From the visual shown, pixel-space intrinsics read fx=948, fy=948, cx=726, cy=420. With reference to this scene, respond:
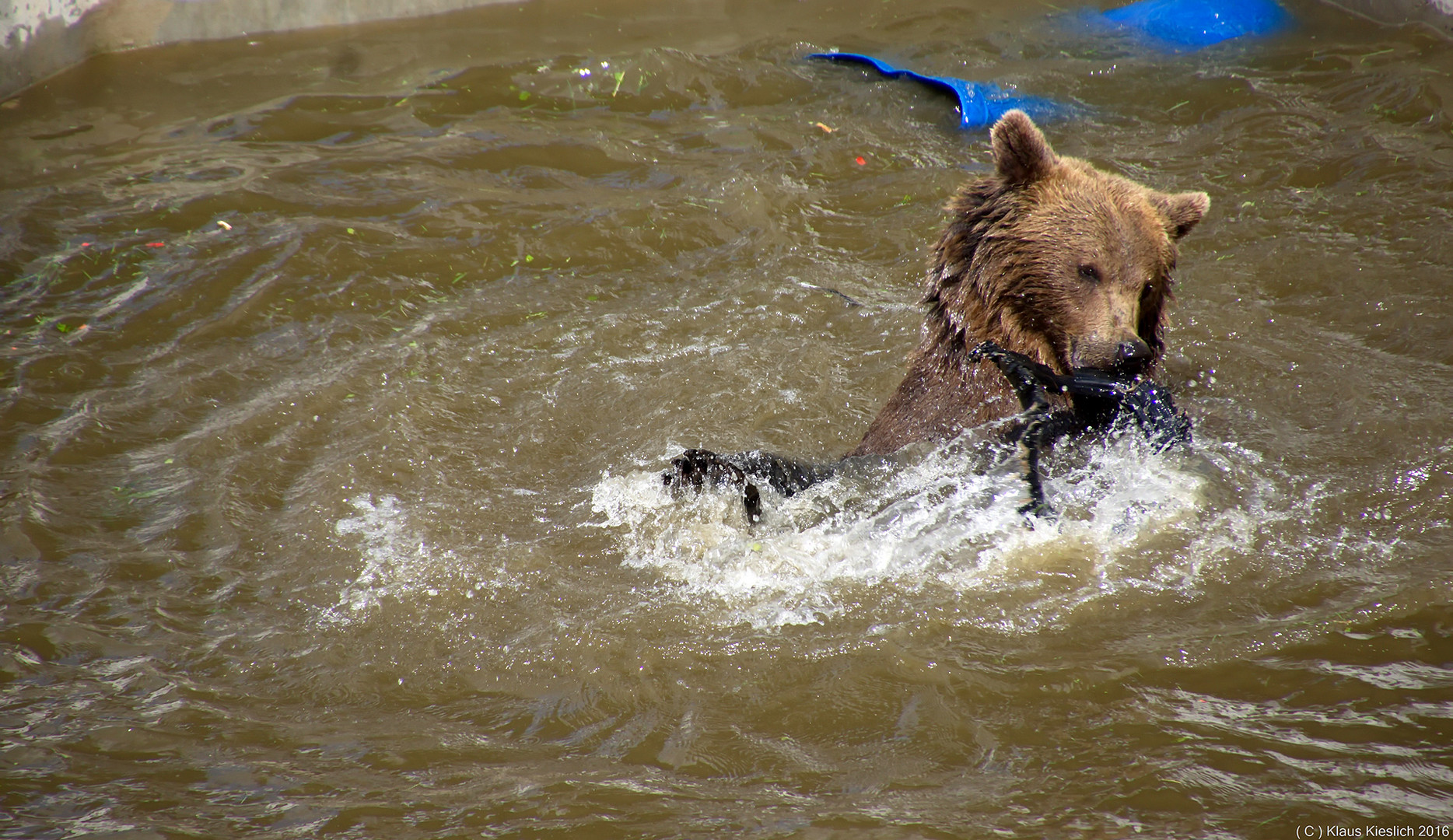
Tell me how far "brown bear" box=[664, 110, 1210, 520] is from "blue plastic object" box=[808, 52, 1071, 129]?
411 centimetres

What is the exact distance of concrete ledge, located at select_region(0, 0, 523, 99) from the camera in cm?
846

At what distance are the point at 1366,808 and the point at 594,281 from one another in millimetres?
5244

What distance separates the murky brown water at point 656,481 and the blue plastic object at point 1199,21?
0.35m

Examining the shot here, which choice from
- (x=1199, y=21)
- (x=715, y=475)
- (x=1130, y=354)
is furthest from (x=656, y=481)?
(x=1199, y=21)

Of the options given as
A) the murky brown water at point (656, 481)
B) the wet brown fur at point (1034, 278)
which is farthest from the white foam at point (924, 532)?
the wet brown fur at point (1034, 278)

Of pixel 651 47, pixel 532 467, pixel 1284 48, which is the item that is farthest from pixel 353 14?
pixel 1284 48

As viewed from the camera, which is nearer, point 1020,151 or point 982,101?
point 1020,151

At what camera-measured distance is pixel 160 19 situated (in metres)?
9.29

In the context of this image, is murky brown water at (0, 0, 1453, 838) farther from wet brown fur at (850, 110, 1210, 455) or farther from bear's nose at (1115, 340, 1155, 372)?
bear's nose at (1115, 340, 1155, 372)

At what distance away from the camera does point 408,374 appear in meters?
5.65

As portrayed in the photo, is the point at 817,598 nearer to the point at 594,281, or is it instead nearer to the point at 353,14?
the point at 594,281

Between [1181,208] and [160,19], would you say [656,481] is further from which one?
[160,19]

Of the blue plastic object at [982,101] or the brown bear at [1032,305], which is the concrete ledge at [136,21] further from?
the brown bear at [1032,305]

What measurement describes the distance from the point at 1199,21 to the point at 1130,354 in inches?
287
